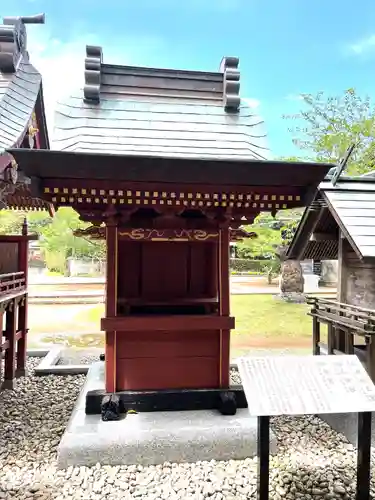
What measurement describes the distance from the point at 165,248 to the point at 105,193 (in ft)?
4.45

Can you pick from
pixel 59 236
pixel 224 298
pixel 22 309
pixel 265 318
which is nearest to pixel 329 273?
pixel 265 318

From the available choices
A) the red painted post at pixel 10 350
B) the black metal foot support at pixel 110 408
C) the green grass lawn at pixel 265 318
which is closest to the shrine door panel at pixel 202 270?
the black metal foot support at pixel 110 408

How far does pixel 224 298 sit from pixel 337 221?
1.62 m

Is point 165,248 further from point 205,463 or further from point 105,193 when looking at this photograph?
point 205,463

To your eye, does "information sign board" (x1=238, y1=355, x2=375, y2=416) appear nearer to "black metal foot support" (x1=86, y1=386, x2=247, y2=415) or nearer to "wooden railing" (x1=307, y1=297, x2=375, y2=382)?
"wooden railing" (x1=307, y1=297, x2=375, y2=382)

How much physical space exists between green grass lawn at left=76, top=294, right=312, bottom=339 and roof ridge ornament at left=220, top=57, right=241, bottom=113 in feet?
20.5

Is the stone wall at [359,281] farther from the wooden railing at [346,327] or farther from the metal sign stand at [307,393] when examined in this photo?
the metal sign stand at [307,393]

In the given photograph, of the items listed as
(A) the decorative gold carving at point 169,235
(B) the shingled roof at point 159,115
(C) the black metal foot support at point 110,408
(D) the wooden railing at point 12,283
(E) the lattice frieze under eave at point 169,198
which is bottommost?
(C) the black metal foot support at point 110,408

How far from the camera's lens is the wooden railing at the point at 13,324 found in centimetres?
545

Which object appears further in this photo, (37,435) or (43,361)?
(43,361)

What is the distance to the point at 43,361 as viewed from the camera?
6.96 metres

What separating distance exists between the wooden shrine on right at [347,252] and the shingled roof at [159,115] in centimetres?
118

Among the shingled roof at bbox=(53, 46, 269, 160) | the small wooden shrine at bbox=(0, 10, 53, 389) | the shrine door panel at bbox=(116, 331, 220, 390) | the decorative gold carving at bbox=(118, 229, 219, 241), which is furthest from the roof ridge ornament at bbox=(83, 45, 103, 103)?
the shrine door panel at bbox=(116, 331, 220, 390)

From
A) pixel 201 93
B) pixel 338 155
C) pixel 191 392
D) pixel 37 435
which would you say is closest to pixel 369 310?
pixel 191 392
